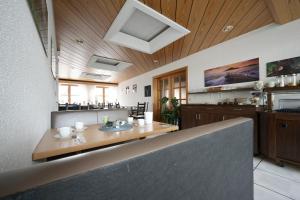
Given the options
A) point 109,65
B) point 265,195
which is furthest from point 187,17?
point 109,65

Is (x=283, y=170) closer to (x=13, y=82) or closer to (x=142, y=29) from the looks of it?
(x=13, y=82)

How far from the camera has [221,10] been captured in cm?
208

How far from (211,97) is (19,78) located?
12.1ft

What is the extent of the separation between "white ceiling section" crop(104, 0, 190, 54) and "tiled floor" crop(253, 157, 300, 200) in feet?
8.71

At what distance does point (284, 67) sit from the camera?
7.70 ft

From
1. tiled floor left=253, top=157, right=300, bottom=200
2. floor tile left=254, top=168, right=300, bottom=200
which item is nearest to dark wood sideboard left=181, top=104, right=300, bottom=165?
tiled floor left=253, top=157, right=300, bottom=200

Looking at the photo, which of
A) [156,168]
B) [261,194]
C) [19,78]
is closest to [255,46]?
[261,194]

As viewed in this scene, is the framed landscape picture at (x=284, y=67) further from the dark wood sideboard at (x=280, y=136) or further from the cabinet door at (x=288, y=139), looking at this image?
the cabinet door at (x=288, y=139)

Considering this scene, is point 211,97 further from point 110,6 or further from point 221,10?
point 110,6

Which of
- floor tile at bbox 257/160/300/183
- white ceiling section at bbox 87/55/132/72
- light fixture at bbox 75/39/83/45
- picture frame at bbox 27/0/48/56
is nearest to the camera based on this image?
picture frame at bbox 27/0/48/56

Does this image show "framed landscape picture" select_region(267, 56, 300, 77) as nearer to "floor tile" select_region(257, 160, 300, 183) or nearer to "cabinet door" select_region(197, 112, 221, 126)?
"cabinet door" select_region(197, 112, 221, 126)

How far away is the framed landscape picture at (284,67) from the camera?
2238mm

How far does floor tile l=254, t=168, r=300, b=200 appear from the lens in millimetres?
1453

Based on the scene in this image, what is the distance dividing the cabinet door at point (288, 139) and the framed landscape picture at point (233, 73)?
1105 millimetres
